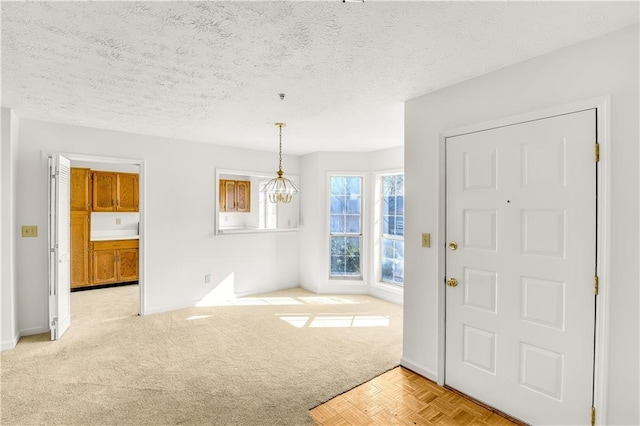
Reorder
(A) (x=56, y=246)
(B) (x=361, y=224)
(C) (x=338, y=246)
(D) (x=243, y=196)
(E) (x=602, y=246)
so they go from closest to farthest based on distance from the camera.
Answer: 1. (E) (x=602, y=246)
2. (A) (x=56, y=246)
3. (B) (x=361, y=224)
4. (C) (x=338, y=246)
5. (D) (x=243, y=196)

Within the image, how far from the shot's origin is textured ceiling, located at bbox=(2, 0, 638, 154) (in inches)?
61.3

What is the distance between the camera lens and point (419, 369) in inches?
107

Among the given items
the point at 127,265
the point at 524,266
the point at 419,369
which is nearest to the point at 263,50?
the point at 524,266

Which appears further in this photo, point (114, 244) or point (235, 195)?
point (235, 195)

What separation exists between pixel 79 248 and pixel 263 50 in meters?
5.50

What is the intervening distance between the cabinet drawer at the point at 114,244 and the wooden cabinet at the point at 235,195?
1848 millimetres

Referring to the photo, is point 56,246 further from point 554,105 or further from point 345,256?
point 554,105

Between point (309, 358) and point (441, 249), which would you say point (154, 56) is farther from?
point (309, 358)

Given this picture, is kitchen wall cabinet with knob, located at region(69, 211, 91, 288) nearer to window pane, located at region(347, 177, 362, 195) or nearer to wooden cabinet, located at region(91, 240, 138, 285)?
wooden cabinet, located at region(91, 240, 138, 285)

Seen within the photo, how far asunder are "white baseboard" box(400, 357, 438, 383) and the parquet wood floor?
0.15ft

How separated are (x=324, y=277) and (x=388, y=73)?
379 centimetres

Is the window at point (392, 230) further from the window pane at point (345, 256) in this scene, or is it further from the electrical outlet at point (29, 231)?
the electrical outlet at point (29, 231)

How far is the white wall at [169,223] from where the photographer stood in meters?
3.49

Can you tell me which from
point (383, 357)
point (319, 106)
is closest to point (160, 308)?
point (383, 357)
